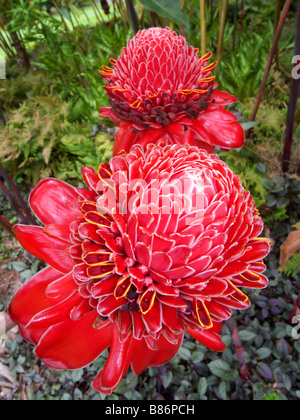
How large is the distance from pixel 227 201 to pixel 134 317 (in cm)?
24

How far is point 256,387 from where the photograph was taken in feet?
2.84

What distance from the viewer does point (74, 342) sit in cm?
52

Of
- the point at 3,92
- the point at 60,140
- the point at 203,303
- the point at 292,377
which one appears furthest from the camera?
the point at 3,92

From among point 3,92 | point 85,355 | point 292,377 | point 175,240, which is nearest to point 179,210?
point 175,240

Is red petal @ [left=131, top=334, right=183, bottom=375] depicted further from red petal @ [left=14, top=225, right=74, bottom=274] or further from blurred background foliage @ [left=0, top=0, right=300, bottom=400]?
blurred background foliage @ [left=0, top=0, right=300, bottom=400]

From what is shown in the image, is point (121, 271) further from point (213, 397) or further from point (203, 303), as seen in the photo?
point (213, 397)

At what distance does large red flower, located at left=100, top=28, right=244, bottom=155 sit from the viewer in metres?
0.69

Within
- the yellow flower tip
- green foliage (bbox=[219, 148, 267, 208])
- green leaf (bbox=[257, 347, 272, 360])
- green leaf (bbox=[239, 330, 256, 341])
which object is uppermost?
the yellow flower tip

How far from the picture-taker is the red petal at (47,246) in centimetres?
53

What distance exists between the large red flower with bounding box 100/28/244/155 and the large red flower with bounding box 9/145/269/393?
0.59 feet
